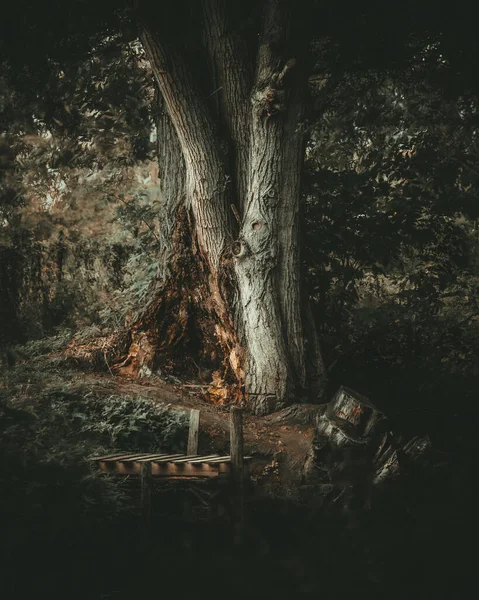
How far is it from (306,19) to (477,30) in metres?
1.94

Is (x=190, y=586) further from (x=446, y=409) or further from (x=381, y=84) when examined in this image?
(x=381, y=84)

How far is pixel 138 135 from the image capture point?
10.9 m

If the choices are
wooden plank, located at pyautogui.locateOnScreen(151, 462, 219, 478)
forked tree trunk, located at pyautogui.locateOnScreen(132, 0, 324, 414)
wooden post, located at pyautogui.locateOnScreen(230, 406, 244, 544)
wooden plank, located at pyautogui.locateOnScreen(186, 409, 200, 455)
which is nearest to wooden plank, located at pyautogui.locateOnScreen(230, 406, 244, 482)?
wooden post, located at pyautogui.locateOnScreen(230, 406, 244, 544)

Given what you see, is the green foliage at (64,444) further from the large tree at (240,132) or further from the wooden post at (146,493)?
the large tree at (240,132)

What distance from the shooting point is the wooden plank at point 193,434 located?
6.20m

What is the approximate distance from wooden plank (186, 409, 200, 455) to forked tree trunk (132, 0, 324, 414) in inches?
55.2

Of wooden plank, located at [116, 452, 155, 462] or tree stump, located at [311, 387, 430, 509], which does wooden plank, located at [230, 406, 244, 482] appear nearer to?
wooden plank, located at [116, 452, 155, 462]

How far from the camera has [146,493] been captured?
521 centimetres

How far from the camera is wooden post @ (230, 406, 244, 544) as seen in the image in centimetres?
534

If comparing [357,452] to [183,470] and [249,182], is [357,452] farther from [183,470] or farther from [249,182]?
[249,182]

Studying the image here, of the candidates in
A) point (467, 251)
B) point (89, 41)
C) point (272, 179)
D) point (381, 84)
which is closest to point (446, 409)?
point (467, 251)

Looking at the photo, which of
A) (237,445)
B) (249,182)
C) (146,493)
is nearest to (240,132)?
(249,182)

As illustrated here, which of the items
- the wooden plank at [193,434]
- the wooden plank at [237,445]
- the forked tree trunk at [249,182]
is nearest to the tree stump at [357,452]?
the wooden plank at [237,445]

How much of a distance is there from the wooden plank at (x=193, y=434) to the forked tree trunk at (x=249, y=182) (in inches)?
55.2
